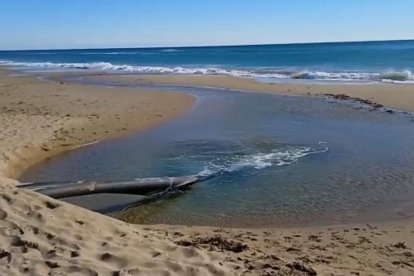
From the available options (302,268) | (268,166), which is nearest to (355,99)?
(268,166)

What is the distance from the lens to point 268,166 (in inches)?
368

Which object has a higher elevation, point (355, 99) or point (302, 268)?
point (355, 99)

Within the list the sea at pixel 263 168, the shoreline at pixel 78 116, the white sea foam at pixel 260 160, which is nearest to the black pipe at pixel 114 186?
the sea at pixel 263 168

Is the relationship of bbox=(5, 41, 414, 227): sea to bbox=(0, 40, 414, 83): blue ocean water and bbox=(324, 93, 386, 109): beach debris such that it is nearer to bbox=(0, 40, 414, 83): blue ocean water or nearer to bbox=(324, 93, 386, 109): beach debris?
bbox=(324, 93, 386, 109): beach debris

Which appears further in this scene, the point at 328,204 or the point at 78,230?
the point at 328,204

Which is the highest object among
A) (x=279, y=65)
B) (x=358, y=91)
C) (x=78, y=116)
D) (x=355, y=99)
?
(x=279, y=65)

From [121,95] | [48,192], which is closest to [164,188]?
[48,192]

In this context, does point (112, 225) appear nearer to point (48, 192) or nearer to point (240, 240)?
point (240, 240)

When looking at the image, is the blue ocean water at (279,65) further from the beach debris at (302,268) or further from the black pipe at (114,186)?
the beach debris at (302,268)

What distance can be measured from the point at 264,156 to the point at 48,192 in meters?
4.62

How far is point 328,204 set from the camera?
7363 millimetres

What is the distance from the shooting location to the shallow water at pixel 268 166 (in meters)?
7.14

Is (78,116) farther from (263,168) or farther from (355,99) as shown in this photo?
(355,99)

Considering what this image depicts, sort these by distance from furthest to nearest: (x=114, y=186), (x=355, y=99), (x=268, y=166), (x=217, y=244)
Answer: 1. (x=355, y=99)
2. (x=268, y=166)
3. (x=114, y=186)
4. (x=217, y=244)
